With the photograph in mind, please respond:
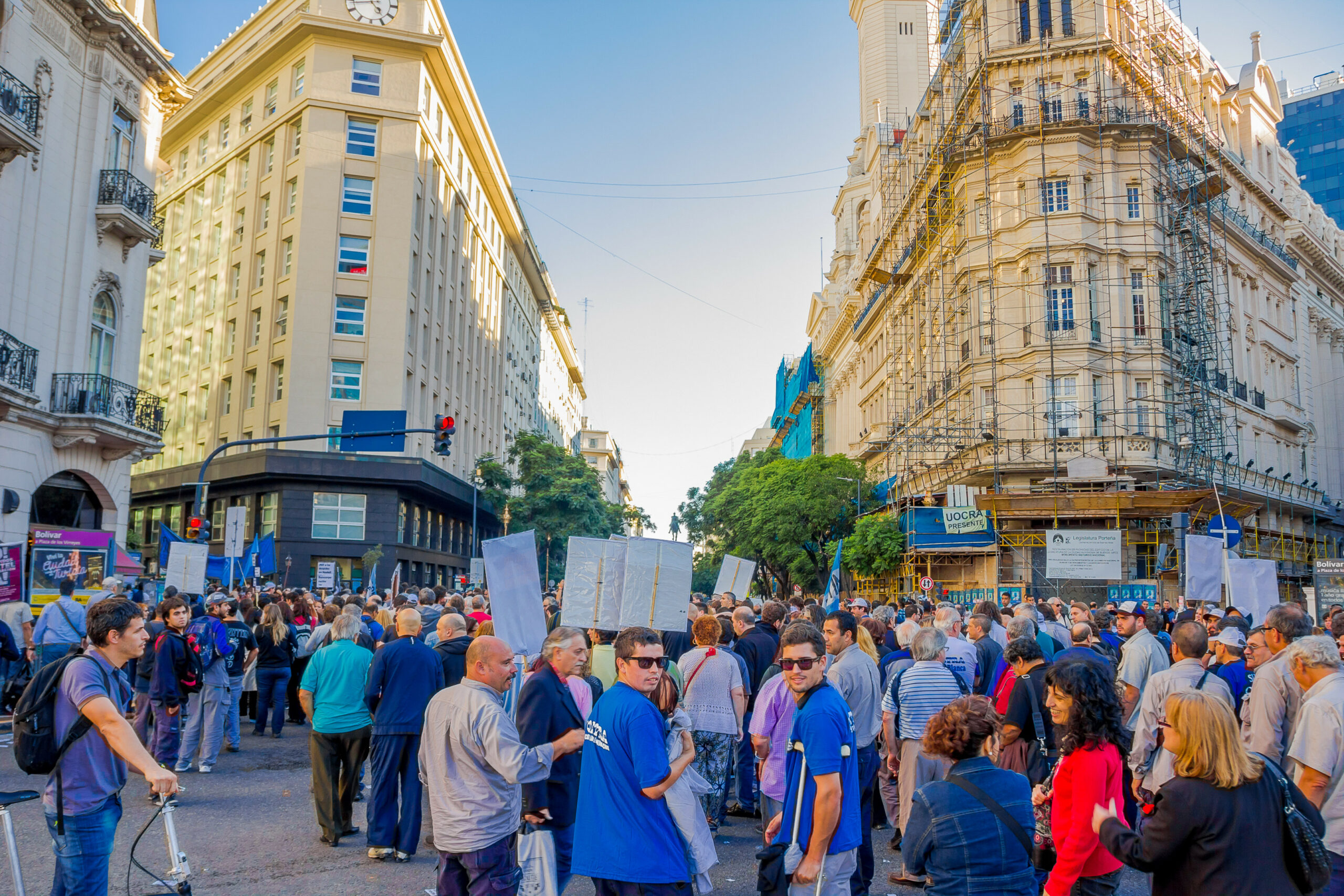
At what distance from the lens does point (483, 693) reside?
205 inches

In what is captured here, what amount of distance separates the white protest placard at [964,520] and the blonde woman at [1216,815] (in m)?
25.4

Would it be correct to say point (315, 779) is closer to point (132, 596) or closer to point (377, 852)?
point (377, 852)

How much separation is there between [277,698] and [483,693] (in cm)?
934

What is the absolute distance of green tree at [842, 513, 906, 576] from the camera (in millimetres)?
36781

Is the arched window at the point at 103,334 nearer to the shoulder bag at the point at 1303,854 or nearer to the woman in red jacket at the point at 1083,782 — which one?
the woman in red jacket at the point at 1083,782

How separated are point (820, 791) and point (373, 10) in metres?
44.6

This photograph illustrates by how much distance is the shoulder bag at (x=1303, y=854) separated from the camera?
11.5 feet

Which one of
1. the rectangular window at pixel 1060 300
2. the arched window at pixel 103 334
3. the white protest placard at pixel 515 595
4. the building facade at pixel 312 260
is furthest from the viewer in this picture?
the building facade at pixel 312 260

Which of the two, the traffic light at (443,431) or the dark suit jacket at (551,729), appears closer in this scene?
the dark suit jacket at (551,729)

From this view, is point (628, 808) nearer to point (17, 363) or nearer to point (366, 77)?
point (17, 363)

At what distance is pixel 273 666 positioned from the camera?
42.9 feet

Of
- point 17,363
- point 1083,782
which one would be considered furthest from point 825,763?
point 17,363

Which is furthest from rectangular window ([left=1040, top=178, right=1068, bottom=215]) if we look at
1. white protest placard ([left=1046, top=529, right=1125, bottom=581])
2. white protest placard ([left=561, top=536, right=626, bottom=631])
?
white protest placard ([left=561, top=536, right=626, bottom=631])

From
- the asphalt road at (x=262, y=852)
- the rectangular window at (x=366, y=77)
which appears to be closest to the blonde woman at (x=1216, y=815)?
the asphalt road at (x=262, y=852)
